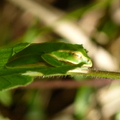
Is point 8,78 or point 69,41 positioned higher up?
point 69,41

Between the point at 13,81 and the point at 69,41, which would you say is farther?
the point at 69,41

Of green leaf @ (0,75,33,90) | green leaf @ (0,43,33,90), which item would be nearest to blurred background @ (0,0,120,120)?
green leaf @ (0,43,33,90)

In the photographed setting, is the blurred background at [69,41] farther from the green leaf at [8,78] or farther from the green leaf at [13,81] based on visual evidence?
the green leaf at [13,81]

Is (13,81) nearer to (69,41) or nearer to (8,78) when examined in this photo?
(8,78)

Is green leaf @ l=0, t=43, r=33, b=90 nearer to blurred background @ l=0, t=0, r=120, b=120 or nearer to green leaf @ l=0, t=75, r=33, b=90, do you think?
green leaf @ l=0, t=75, r=33, b=90

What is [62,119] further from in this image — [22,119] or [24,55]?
[24,55]

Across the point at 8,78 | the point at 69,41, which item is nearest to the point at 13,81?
the point at 8,78

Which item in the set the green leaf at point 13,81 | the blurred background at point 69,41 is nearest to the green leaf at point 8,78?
the green leaf at point 13,81

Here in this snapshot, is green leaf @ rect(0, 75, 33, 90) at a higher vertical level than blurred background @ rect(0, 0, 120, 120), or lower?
lower

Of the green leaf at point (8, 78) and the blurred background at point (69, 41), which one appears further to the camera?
the blurred background at point (69, 41)
